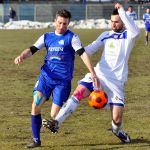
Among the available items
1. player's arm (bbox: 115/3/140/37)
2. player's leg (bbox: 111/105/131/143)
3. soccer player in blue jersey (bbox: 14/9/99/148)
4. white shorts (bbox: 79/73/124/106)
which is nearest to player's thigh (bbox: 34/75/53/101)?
soccer player in blue jersey (bbox: 14/9/99/148)

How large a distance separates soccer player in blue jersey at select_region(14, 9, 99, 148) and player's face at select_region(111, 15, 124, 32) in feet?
2.16

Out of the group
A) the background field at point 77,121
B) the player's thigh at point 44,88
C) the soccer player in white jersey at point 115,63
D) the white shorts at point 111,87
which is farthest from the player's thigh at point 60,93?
the background field at point 77,121

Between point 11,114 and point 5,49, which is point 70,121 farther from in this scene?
point 5,49

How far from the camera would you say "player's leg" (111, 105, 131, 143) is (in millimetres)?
9820

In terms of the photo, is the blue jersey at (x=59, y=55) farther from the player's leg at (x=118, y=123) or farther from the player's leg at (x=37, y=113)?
the player's leg at (x=118, y=123)

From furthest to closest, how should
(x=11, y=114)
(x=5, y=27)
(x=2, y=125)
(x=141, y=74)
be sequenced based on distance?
(x=5, y=27), (x=141, y=74), (x=11, y=114), (x=2, y=125)

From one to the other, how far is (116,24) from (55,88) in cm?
152

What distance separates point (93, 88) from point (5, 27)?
5222 cm

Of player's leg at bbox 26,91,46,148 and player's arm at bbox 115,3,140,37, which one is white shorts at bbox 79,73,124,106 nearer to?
player's leg at bbox 26,91,46,148

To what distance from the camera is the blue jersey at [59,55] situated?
9.81m

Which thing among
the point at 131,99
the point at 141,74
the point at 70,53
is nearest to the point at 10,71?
the point at 141,74

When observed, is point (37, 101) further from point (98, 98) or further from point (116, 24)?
point (116, 24)

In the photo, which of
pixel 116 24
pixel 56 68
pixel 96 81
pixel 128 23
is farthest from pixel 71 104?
pixel 128 23

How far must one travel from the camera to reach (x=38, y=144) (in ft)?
31.8
